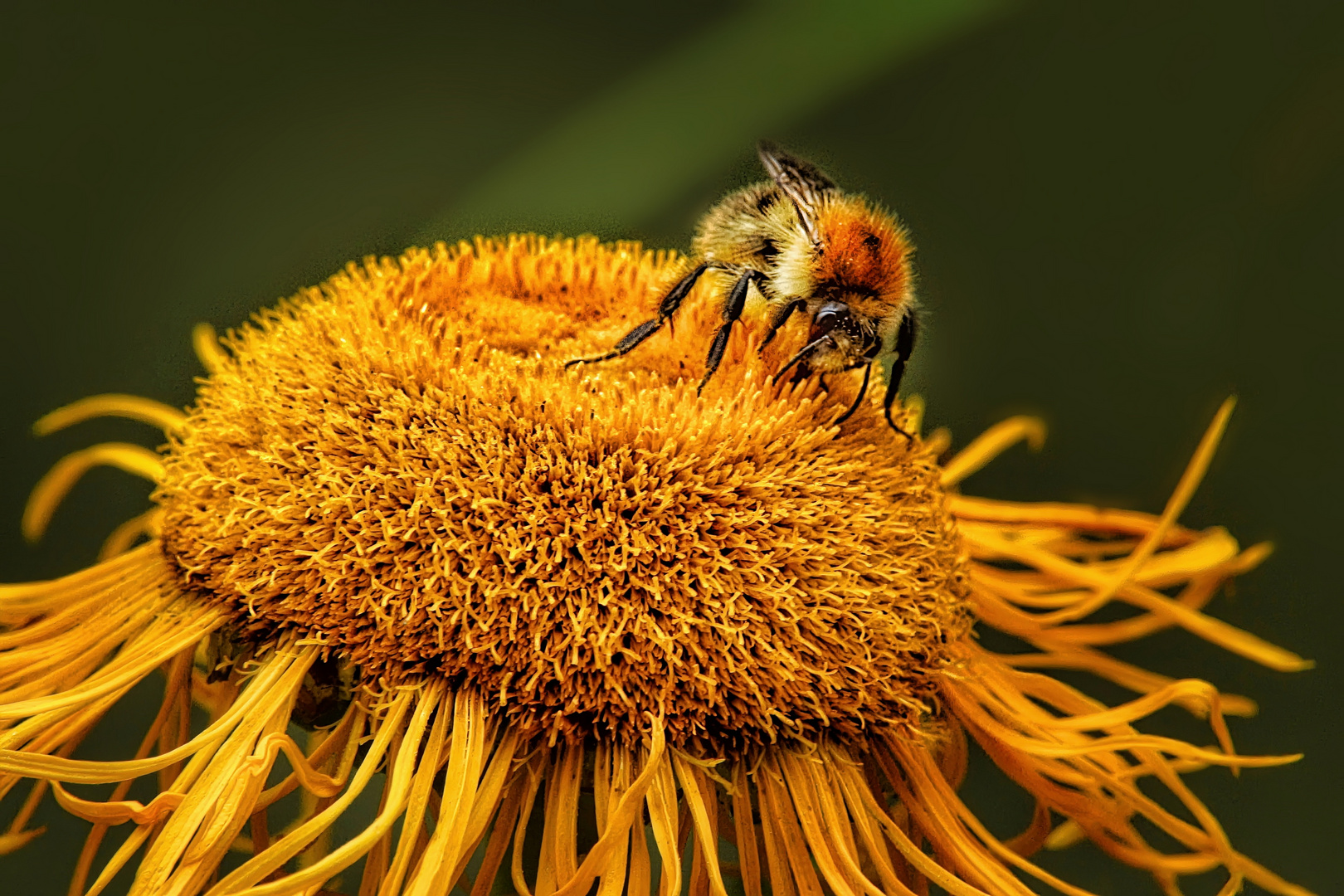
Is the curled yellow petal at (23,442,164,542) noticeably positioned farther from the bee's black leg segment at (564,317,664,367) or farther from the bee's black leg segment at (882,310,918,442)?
the bee's black leg segment at (882,310,918,442)

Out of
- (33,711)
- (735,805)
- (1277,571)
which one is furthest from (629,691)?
(1277,571)

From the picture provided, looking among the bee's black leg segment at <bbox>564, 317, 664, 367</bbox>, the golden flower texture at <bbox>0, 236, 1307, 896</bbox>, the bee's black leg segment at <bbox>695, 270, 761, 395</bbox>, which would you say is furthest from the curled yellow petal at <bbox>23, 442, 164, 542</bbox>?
the bee's black leg segment at <bbox>695, 270, 761, 395</bbox>

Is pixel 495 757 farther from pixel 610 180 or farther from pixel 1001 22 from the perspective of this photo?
pixel 1001 22

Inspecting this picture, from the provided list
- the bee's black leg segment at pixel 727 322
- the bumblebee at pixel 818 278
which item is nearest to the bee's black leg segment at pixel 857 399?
the bumblebee at pixel 818 278

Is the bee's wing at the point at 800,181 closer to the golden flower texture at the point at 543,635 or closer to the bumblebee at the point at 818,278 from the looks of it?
the bumblebee at the point at 818,278

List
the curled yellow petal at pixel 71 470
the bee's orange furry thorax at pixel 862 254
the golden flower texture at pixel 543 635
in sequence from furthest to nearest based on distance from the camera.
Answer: the curled yellow petal at pixel 71 470 < the bee's orange furry thorax at pixel 862 254 < the golden flower texture at pixel 543 635

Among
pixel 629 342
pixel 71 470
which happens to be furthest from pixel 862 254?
pixel 71 470

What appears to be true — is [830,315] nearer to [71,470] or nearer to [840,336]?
[840,336]
